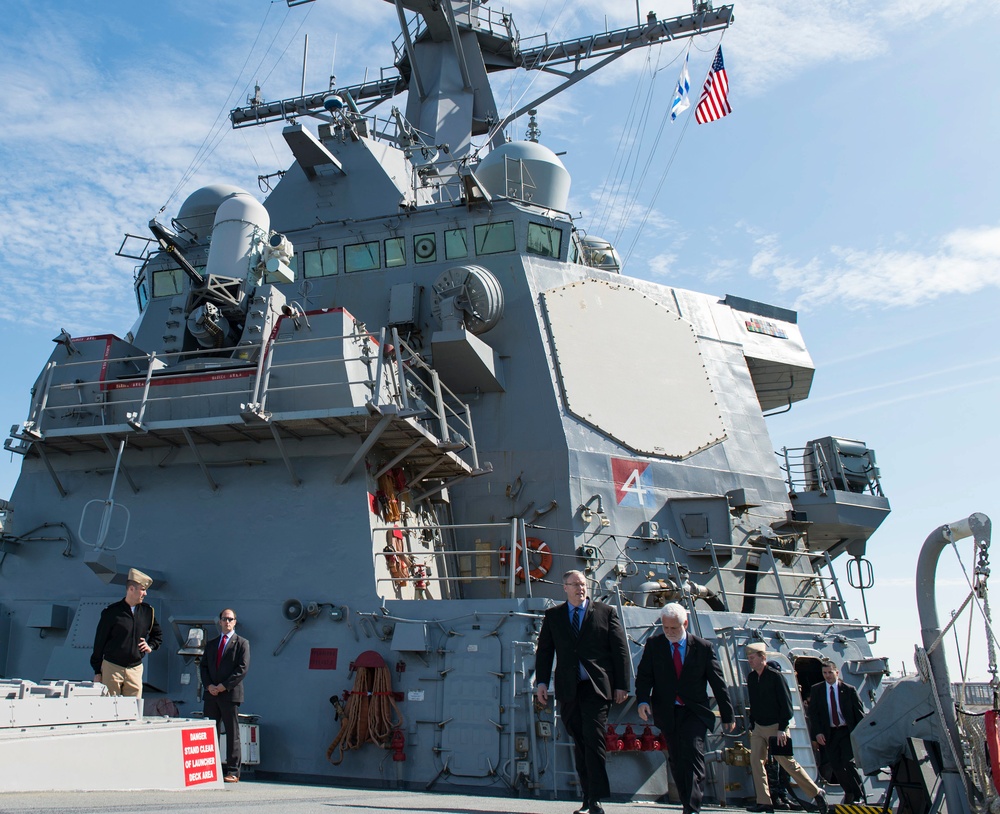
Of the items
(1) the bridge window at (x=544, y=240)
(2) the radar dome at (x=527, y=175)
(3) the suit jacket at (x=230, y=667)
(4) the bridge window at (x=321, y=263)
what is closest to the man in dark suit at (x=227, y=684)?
(3) the suit jacket at (x=230, y=667)

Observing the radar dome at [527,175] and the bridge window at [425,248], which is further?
the radar dome at [527,175]

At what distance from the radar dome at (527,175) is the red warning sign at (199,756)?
10524mm

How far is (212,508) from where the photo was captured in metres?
9.45

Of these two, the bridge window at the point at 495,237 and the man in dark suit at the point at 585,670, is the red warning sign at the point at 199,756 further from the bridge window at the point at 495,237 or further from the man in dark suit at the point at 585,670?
the bridge window at the point at 495,237

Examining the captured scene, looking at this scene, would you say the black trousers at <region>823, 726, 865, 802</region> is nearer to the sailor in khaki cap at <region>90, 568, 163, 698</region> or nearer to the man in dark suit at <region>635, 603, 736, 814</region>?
the man in dark suit at <region>635, 603, 736, 814</region>

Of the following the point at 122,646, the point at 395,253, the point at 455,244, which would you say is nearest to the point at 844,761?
the point at 122,646

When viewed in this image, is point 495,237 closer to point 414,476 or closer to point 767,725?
point 414,476

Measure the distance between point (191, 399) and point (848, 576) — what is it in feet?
29.4

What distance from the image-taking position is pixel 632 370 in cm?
1245

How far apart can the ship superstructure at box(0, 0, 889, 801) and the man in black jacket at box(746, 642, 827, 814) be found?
0.31 m

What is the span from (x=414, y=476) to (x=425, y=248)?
161 inches

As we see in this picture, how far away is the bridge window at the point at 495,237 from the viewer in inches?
511

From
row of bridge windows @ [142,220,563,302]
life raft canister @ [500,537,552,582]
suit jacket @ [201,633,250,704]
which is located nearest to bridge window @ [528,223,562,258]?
row of bridge windows @ [142,220,563,302]

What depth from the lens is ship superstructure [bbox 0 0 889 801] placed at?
316 inches
